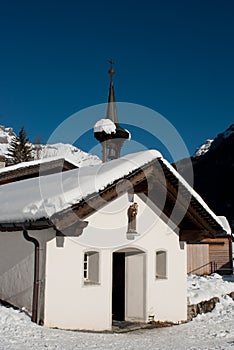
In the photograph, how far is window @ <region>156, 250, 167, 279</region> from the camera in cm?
1220

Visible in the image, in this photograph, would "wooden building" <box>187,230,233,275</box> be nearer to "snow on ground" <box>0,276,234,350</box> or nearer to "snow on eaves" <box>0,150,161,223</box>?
"snow on ground" <box>0,276,234,350</box>

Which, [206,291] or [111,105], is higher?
[111,105]

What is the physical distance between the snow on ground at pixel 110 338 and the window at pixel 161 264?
64.5 inches

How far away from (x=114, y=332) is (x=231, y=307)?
15.6ft

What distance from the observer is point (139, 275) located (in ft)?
37.9

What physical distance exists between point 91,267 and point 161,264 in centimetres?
280

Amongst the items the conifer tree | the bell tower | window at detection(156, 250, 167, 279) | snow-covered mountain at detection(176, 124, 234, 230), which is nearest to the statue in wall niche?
window at detection(156, 250, 167, 279)

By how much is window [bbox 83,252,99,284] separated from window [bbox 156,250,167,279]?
2.56 m

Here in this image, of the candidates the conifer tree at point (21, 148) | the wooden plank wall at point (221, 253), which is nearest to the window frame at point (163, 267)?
the wooden plank wall at point (221, 253)

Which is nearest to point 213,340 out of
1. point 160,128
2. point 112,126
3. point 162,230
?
point 162,230

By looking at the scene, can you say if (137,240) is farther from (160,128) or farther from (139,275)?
(160,128)

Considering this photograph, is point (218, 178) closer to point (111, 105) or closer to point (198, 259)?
point (198, 259)

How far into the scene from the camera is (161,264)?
12.4 meters

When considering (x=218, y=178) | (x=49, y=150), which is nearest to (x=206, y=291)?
(x=49, y=150)
